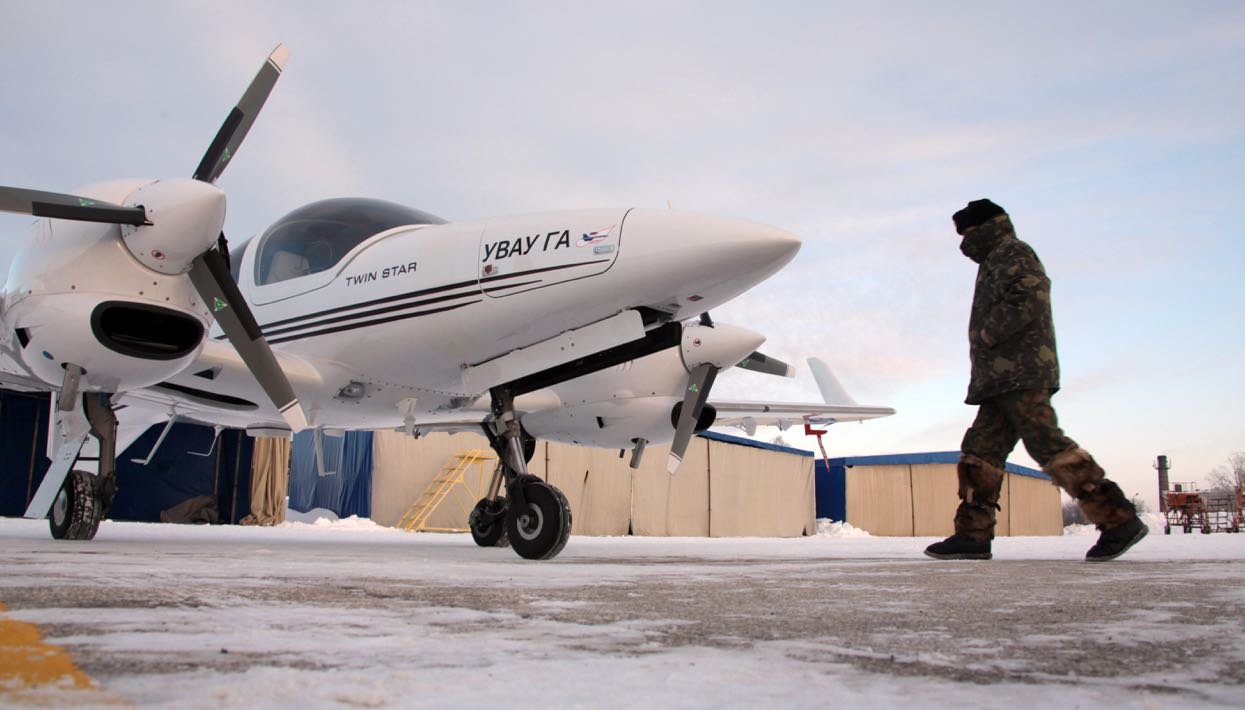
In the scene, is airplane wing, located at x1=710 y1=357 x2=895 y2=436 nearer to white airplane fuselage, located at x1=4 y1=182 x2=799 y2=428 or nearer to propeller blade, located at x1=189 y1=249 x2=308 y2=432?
white airplane fuselage, located at x1=4 y1=182 x2=799 y2=428

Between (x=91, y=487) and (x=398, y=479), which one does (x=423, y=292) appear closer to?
(x=91, y=487)

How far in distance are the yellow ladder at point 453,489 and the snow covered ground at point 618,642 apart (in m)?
17.6

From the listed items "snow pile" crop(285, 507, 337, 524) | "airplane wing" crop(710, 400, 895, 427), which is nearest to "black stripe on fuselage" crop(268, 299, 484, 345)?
"airplane wing" crop(710, 400, 895, 427)

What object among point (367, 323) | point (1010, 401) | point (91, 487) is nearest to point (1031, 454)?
point (1010, 401)

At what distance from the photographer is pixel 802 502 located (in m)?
33.0

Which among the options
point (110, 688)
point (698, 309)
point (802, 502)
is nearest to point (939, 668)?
point (110, 688)

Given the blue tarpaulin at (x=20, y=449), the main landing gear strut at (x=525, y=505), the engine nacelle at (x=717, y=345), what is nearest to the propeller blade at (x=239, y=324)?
the main landing gear strut at (x=525, y=505)

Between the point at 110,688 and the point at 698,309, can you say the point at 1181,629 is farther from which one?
the point at 698,309

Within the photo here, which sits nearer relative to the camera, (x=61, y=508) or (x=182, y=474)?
(x=61, y=508)

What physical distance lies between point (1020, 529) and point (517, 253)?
3502 centimetres

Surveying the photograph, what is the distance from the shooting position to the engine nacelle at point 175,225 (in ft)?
20.9

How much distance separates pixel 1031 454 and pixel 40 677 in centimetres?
592

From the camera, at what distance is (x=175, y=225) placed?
6.36 metres

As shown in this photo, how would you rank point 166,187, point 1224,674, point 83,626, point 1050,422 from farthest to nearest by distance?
point 166,187
point 1050,422
point 83,626
point 1224,674
